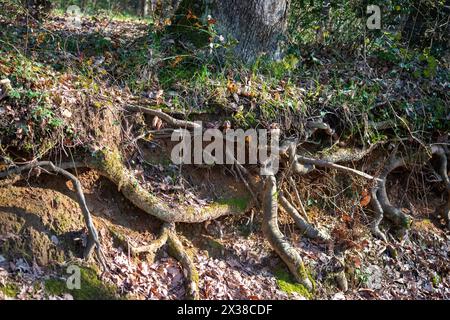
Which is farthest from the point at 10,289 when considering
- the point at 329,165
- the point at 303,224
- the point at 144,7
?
the point at 144,7

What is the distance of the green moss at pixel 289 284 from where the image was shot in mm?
6250

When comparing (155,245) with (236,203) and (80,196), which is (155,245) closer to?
(80,196)

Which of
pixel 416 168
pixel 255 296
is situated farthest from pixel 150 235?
pixel 416 168

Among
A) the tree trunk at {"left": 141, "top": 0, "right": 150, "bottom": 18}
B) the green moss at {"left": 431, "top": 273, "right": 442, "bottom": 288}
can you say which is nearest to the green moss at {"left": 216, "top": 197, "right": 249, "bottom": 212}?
the green moss at {"left": 431, "top": 273, "right": 442, "bottom": 288}

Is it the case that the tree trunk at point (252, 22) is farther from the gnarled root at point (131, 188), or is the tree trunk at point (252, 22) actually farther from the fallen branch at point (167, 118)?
the gnarled root at point (131, 188)

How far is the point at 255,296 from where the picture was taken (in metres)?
5.93

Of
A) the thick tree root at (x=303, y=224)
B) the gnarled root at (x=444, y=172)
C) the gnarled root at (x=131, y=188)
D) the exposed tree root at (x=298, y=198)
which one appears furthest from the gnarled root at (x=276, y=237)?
the gnarled root at (x=444, y=172)

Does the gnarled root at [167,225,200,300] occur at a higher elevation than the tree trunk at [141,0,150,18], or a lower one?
lower

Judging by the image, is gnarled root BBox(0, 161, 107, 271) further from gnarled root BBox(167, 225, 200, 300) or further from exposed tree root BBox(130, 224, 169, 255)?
gnarled root BBox(167, 225, 200, 300)

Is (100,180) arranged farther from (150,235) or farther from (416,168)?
(416,168)

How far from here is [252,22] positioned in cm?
735

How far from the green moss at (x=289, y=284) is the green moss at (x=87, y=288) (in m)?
1.98

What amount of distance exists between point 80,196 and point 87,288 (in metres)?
0.93

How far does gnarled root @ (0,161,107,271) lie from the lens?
5.34 meters
